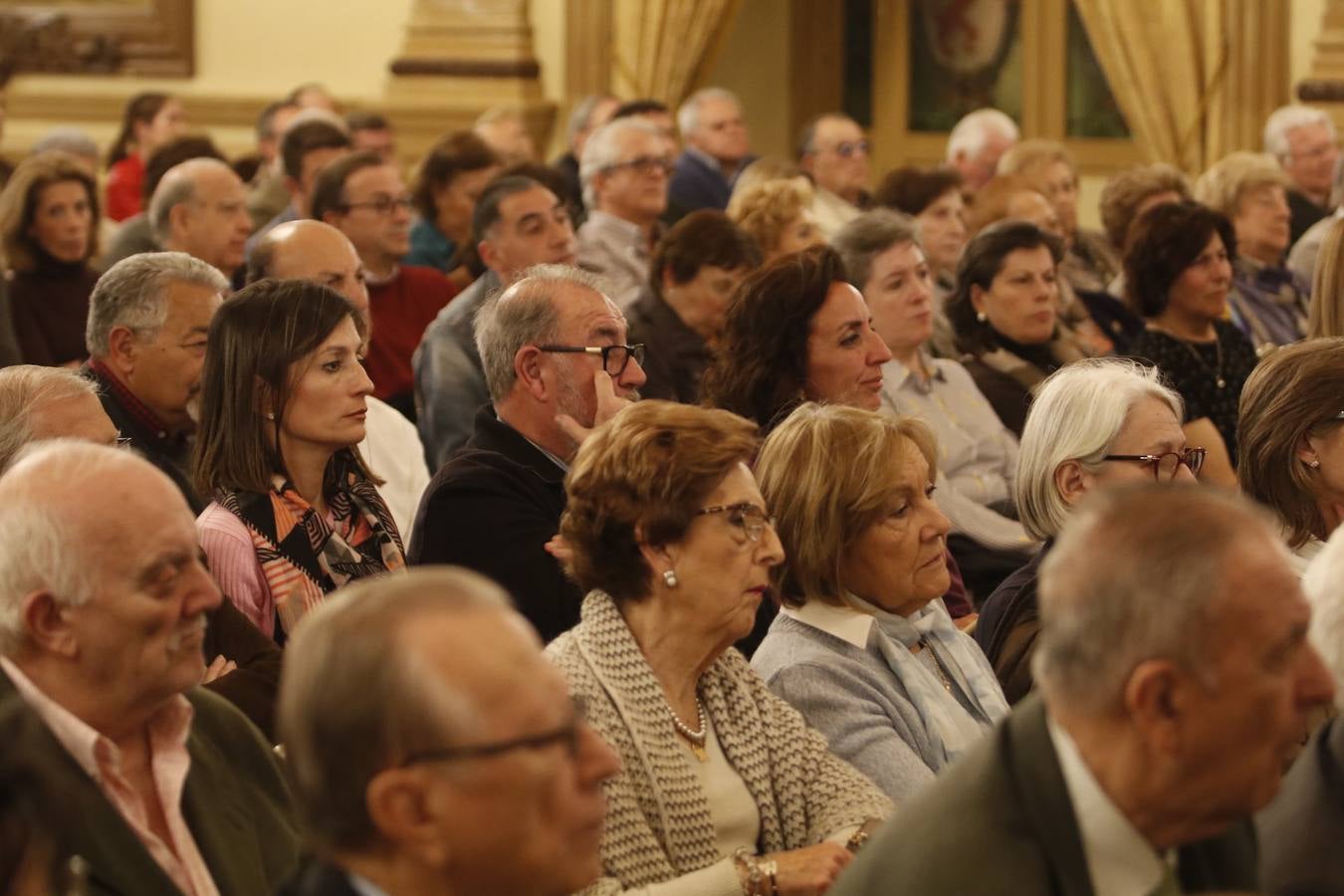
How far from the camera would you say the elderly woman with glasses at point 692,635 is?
2.57m

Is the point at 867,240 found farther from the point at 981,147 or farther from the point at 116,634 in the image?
the point at 981,147

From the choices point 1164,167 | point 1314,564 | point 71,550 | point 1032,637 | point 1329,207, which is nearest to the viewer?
point 71,550

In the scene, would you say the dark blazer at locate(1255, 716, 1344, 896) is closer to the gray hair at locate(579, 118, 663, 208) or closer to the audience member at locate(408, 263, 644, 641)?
the audience member at locate(408, 263, 644, 641)

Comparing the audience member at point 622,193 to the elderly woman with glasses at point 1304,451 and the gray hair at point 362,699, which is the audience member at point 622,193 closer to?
the elderly woman with glasses at point 1304,451

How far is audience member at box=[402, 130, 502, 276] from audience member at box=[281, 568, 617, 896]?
521cm

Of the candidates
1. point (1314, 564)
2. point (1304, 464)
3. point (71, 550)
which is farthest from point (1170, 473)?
point (71, 550)

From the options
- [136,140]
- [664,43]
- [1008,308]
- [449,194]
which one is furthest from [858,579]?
[664,43]

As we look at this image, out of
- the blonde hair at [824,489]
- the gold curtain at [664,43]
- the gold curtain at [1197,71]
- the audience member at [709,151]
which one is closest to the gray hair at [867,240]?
the blonde hair at [824,489]

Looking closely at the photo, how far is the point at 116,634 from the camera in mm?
2188

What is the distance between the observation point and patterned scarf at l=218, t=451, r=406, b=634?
3162mm

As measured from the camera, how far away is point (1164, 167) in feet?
23.8

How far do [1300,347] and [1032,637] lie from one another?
781 millimetres

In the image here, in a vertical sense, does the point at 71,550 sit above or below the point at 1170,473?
above

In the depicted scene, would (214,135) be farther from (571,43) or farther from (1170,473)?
(1170,473)
